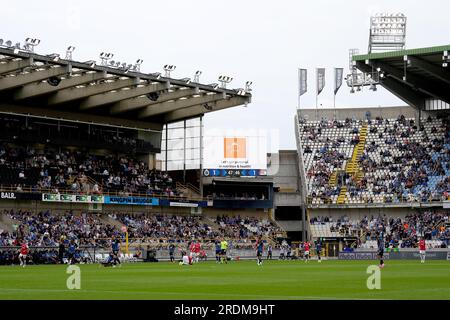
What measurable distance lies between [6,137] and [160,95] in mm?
13578

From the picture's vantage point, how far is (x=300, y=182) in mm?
93562

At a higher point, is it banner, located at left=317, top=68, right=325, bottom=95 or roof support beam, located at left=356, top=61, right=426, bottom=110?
banner, located at left=317, top=68, right=325, bottom=95

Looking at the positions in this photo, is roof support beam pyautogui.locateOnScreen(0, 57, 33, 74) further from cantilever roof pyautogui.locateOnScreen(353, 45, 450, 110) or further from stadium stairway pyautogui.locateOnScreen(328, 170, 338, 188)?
stadium stairway pyautogui.locateOnScreen(328, 170, 338, 188)

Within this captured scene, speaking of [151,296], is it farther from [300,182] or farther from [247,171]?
[300,182]

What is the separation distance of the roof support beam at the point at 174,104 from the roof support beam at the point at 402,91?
1352cm

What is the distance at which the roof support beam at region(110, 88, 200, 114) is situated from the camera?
76.8 meters

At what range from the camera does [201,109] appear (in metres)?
83.6

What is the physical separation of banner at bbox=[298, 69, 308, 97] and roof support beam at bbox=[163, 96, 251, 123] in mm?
17599

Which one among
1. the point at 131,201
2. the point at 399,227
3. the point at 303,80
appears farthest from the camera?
the point at 303,80

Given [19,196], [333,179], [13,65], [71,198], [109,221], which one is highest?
[13,65]

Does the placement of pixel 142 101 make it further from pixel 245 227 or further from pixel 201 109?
pixel 245 227

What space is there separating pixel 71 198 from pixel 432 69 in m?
32.9

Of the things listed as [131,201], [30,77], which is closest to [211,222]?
[131,201]

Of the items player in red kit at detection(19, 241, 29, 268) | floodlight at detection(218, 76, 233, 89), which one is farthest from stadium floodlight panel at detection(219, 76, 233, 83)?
player in red kit at detection(19, 241, 29, 268)
